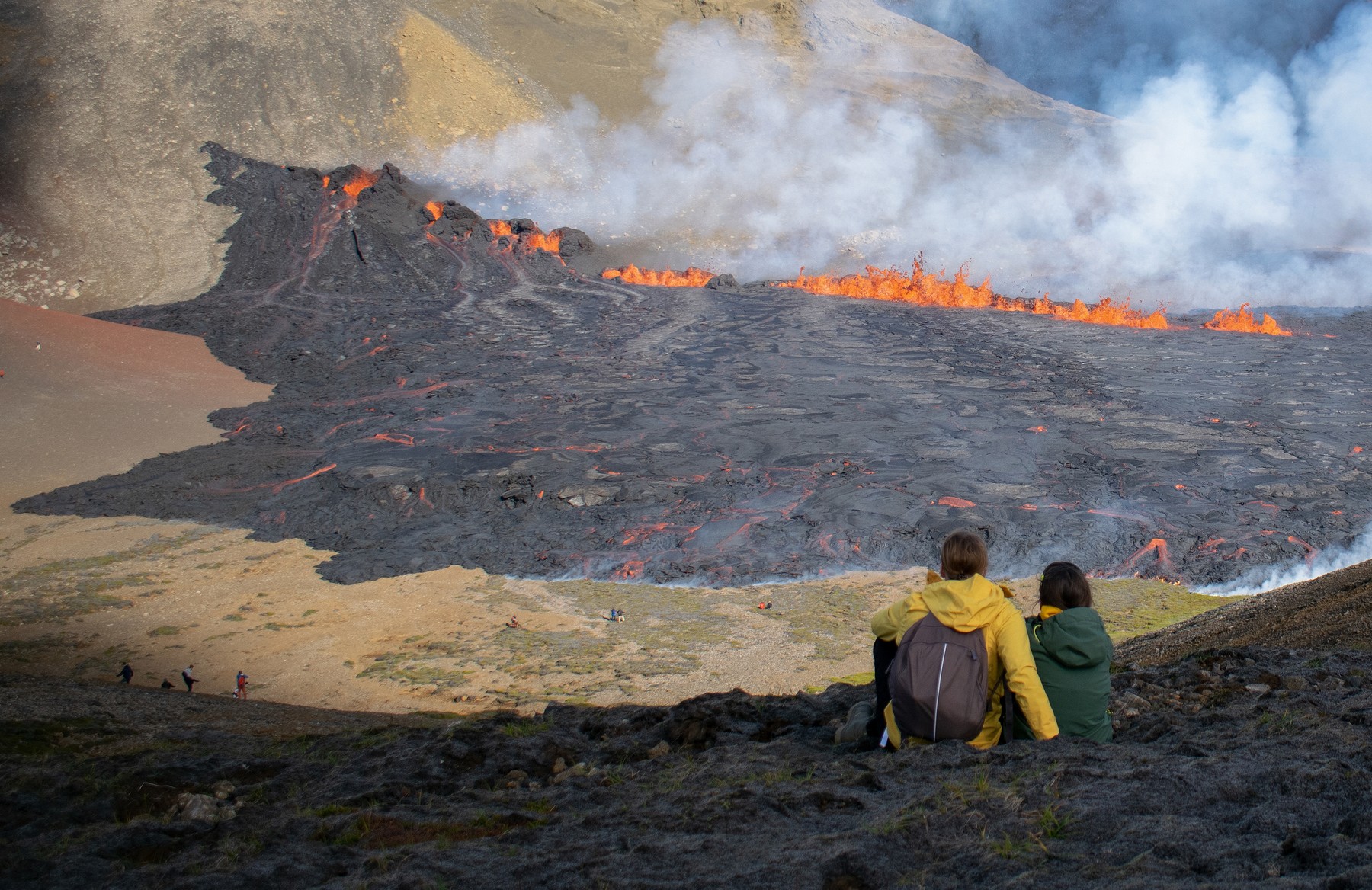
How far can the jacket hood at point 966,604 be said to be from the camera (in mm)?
3383

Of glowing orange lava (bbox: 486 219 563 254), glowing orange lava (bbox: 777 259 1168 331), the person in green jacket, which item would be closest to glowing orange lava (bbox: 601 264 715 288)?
glowing orange lava (bbox: 486 219 563 254)

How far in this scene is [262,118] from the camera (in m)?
33.8

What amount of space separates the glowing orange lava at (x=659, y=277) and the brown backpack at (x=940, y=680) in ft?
86.4

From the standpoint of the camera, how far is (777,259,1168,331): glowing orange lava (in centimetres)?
2561

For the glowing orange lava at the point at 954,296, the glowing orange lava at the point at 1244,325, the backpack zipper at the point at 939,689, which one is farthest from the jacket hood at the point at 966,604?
the glowing orange lava at the point at 1244,325

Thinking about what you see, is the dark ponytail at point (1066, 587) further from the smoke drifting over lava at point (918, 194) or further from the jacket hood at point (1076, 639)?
the smoke drifting over lava at point (918, 194)

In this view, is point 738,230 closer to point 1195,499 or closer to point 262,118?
point 262,118

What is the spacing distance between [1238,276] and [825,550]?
83.6 ft

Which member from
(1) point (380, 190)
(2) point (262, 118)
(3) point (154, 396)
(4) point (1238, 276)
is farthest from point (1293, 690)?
(2) point (262, 118)

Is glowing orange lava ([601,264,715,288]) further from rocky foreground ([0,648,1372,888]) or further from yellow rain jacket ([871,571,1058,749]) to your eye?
yellow rain jacket ([871,571,1058,749])

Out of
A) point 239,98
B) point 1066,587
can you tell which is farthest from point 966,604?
point 239,98

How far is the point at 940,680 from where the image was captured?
3.51 m

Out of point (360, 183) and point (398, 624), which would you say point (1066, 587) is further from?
point (360, 183)

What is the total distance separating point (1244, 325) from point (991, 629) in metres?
25.1
